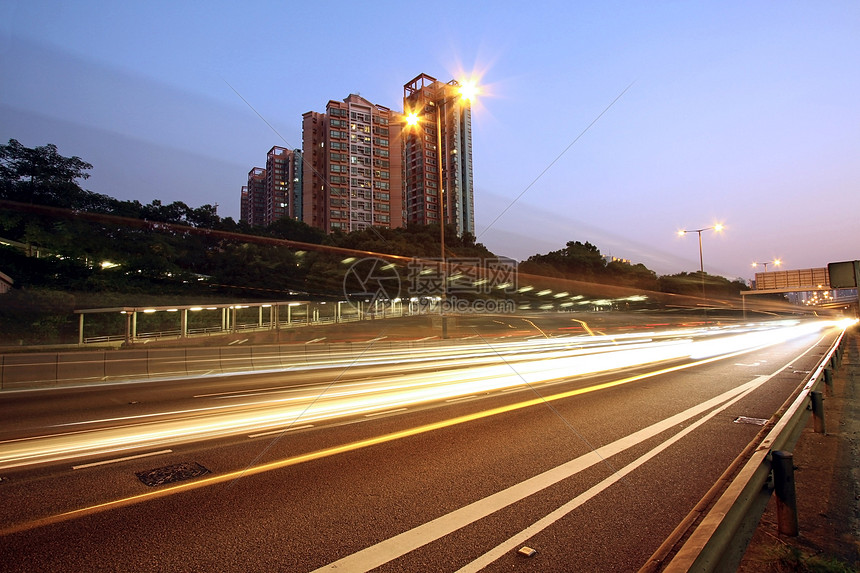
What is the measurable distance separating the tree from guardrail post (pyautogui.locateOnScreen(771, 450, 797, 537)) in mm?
59831

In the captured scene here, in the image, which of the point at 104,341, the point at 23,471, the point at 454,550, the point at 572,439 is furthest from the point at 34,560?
the point at 104,341

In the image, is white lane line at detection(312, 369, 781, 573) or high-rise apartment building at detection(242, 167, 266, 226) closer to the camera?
white lane line at detection(312, 369, 781, 573)

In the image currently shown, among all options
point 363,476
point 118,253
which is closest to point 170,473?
point 363,476

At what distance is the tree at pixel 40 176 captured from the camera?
44.0 meters

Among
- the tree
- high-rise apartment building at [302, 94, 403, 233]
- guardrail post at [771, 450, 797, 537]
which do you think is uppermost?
high-rise apartment building at [302, 94, 403, 233]

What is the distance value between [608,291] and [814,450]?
84945mm

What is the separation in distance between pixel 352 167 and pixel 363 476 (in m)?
107

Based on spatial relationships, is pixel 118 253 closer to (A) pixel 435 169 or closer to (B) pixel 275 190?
(A) pixel 435 169

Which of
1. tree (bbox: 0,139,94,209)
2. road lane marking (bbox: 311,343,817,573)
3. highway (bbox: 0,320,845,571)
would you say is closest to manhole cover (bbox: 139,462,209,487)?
highway (bbox: 0,320,845,571)

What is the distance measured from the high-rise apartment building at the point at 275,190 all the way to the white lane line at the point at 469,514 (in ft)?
386

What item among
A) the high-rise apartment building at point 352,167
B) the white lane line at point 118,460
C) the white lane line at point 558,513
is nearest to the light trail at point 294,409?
the white lane line at point 118,460

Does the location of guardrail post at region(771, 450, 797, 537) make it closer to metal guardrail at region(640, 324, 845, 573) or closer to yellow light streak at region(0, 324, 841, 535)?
metal guardrail at region(640, 324, 845, 573)

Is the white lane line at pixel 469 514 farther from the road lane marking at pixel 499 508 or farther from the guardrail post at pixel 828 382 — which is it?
the guardrail post at pixel 828 382

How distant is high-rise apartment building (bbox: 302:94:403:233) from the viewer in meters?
104
